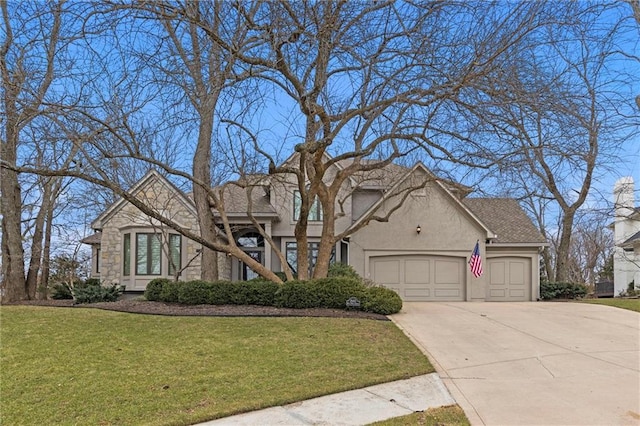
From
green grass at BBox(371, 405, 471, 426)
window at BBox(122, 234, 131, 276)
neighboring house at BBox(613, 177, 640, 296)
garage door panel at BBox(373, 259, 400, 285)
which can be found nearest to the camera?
green grass at BBox(371, 405, 471, 426)

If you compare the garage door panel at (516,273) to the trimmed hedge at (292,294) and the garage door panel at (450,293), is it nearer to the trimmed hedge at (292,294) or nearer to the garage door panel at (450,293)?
the garage door panel at (450,293)

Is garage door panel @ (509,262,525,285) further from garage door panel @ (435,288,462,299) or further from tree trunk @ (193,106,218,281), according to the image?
tree trunk @ (193,106,218,281)

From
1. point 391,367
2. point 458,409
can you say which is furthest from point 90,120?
point 458,409

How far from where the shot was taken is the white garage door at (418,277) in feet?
66.3

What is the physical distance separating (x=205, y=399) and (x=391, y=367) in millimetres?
2986

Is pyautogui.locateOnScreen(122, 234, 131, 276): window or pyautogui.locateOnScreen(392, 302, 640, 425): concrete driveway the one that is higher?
pyautogui.locateOnScreen(122, 234, 131, 276): window

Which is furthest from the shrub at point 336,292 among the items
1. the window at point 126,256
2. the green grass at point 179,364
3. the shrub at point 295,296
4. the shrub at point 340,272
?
the window at point 126,256

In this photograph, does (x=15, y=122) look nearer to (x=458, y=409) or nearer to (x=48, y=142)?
(x=48, y=142)

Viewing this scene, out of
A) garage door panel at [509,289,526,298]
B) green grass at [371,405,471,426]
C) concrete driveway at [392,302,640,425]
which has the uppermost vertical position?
green grass at [371,405,471,426]

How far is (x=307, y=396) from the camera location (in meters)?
6.30

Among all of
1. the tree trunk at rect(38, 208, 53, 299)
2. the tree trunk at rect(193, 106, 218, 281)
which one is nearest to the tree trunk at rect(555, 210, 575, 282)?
the tree trunk at rect(193, 106, 218, 281)

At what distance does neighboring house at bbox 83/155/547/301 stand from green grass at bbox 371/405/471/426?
13.2 m

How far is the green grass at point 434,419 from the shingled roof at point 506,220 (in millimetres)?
16208

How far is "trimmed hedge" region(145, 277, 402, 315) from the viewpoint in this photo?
13.1 metres
